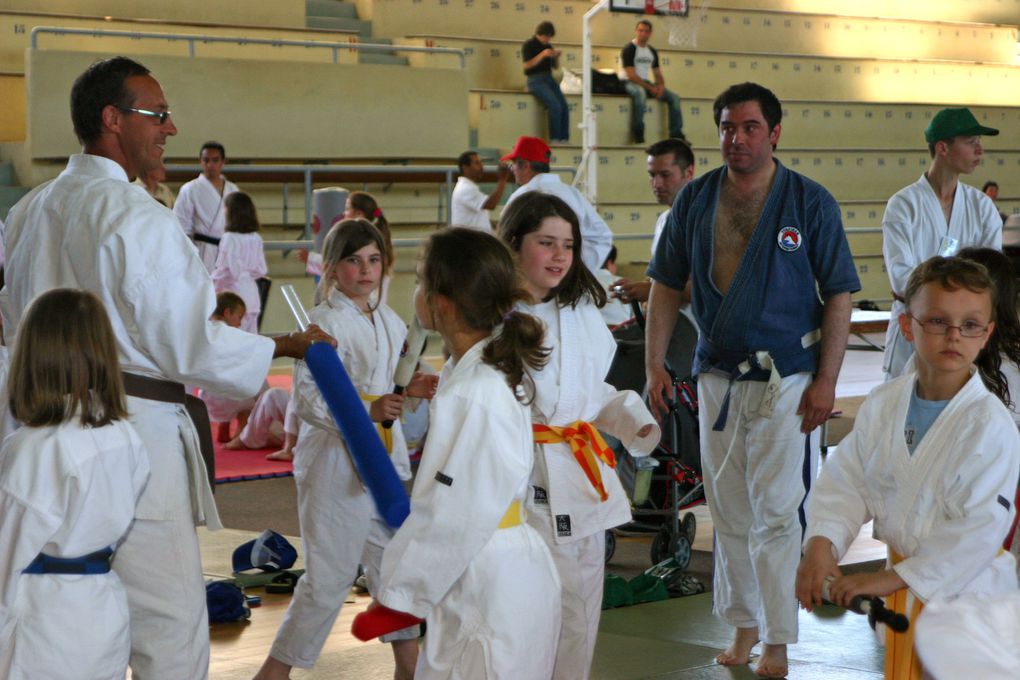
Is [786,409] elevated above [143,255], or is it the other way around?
[143,255]

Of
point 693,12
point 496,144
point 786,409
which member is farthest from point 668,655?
point 693,12

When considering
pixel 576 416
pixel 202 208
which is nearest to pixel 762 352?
pixel 576 416

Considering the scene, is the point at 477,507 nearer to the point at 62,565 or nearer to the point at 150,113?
the point at 62,565

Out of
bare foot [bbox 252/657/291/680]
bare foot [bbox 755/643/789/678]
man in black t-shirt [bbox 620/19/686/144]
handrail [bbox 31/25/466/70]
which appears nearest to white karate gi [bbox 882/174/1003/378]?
bare foot [bbox 755/643/789/678]

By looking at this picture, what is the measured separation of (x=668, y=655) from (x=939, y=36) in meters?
15.3

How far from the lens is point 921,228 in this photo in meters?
5.07

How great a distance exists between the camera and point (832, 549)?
8.09ft

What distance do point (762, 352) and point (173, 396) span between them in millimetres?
1743

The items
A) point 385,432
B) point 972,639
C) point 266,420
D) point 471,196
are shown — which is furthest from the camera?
point 471,196

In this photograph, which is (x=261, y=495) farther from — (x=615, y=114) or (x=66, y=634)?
(x=615, y=114)

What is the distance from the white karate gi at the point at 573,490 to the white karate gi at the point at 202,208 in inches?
279

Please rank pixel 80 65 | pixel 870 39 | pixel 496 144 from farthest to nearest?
pixel 870 39 → pixel 496 144 → pixel 80 65

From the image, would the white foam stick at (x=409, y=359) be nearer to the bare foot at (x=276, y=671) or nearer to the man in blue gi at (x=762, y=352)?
the bare foot at (x=276, y=671)

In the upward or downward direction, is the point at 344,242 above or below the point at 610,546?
above
